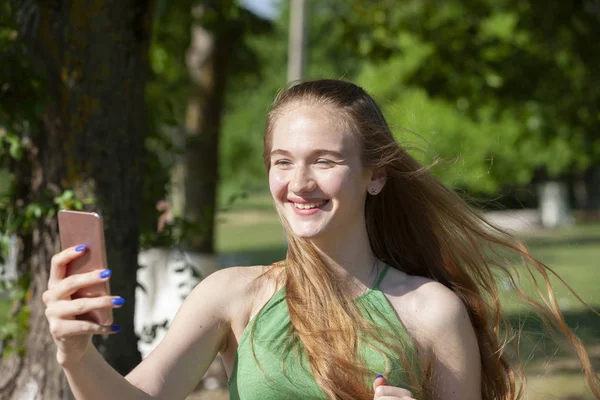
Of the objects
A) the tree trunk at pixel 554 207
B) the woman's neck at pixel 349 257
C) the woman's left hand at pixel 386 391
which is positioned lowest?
the tree trunk at pixel 554 207

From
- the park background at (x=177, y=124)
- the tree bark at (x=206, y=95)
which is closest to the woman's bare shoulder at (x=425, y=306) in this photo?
the park background at (x=177, y=124)

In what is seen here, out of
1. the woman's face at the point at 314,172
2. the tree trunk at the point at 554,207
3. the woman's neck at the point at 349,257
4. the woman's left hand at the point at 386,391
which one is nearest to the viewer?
the woman's left hand at the point at 386,391

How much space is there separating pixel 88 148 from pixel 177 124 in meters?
0.90

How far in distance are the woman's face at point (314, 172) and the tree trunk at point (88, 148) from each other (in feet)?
5.83

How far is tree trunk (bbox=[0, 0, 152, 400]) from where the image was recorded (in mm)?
4363

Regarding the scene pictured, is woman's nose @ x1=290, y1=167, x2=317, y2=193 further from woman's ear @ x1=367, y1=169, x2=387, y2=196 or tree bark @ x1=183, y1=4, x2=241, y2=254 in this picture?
→ tree bark @ x1=183, y1=4, x2=241, y2=254

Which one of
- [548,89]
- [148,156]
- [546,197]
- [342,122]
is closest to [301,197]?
[342,122]

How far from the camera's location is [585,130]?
11.2 metres

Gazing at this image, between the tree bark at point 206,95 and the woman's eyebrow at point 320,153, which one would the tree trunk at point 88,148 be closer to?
the woman's eyebrow at point 320,153

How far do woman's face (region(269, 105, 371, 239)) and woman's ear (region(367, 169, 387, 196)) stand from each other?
0.11 metres

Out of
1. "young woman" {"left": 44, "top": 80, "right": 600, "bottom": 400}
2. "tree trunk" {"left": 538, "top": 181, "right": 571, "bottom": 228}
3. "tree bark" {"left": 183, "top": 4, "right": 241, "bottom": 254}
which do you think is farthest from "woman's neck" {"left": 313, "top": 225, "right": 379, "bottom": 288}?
"tree trunk" {"left": 538, "top": 181, "right": 571, "bottom": 228}

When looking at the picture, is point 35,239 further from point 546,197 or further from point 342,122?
point 546,197

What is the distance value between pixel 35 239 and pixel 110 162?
498 mm

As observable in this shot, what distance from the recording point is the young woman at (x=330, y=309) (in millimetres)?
2639
